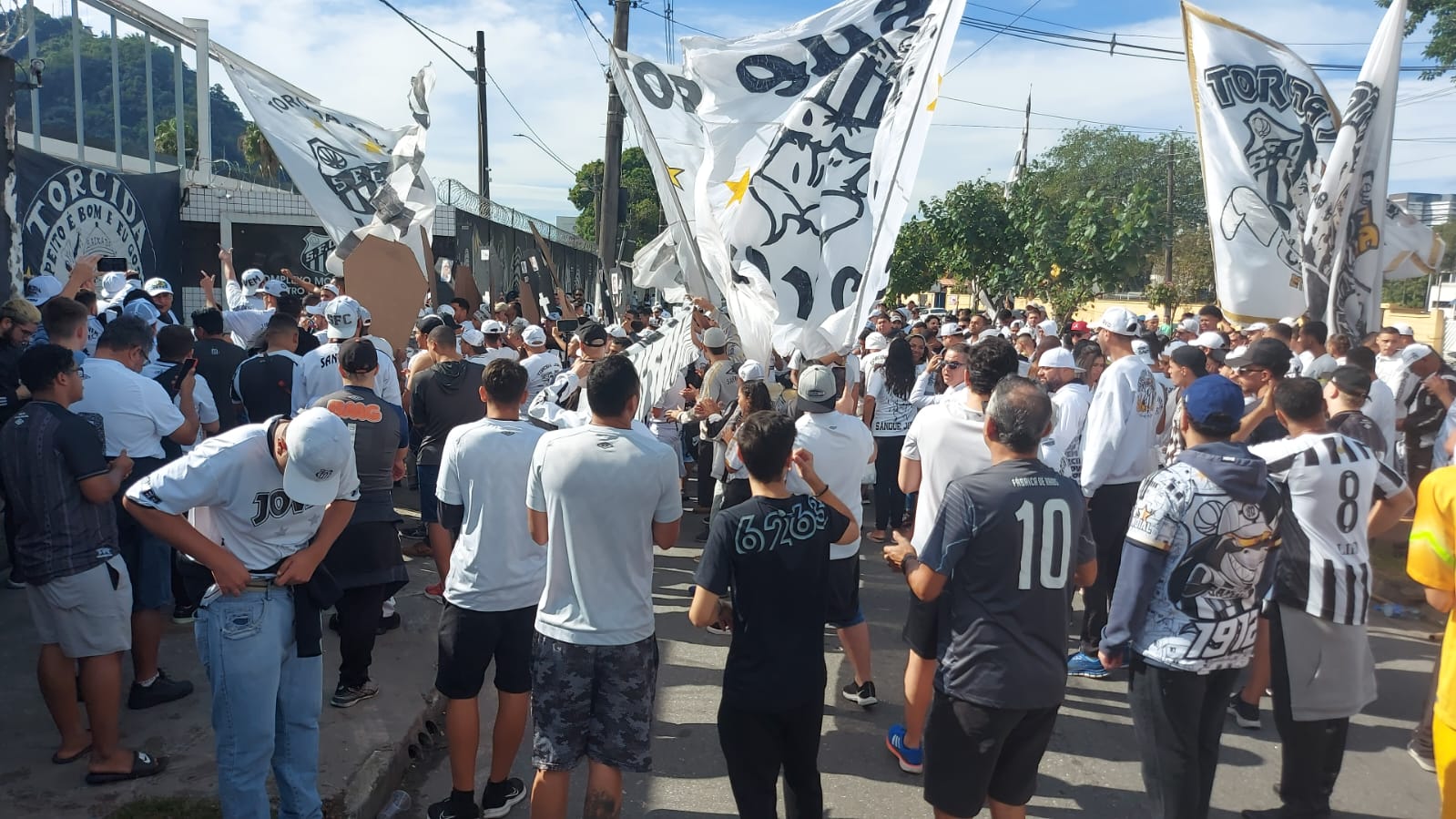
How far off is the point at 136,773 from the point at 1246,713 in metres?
5.33

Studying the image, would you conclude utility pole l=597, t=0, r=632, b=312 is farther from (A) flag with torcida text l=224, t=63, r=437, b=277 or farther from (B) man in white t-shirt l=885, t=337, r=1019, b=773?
(B) man in white t-shirt l=885, t=337, r=1019, b=773

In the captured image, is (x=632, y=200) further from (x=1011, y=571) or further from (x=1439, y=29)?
(x=1011, y=571)

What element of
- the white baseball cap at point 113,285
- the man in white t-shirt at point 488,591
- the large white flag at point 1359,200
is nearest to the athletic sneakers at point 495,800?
the man in white t-shirt at point 488,591

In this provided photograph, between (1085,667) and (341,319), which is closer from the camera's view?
(1085,667)

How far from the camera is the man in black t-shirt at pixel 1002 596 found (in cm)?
301

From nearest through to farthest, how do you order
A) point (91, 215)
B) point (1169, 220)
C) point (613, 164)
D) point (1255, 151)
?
point (1255, 151) < point (91, 215) < point (613, 164) < point (1169, 220)

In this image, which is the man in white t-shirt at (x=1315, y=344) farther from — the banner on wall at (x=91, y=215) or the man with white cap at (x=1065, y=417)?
the banner on wall at (x=91, y=215)

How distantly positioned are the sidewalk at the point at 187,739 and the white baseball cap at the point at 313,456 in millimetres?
1519

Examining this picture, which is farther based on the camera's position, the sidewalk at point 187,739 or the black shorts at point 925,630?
the black shorts at point 925,630

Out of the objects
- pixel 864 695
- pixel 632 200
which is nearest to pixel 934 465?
pixel 864 695

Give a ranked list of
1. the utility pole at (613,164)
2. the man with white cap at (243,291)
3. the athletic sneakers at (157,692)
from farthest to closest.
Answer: the utility pole at (613,164) → the man with white cap at (243,291) → the athletic sneakers at (157,692)

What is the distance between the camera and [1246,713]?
4.85m

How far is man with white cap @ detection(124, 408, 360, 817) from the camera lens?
2.95m

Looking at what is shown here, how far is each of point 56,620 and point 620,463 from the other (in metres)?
2.56
